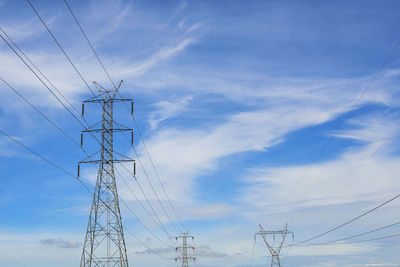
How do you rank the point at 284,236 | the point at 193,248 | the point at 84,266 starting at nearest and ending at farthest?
the point at 84,266
the point at 284,236
the point at 193,248

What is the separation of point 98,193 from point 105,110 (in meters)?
9.25

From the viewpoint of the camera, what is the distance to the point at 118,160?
44688 mm

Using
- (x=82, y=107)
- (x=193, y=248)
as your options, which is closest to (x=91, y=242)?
(x=82, y=107)

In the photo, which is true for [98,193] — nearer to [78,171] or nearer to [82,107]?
[78,171]

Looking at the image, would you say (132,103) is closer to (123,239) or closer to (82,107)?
(82,107)

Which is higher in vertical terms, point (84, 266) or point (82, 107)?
point (82, 107)

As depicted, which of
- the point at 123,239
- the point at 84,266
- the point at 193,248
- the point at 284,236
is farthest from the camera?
the point at 193,248

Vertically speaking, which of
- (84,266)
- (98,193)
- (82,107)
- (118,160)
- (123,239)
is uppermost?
(82,107)

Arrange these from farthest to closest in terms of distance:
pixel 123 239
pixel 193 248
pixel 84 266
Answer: pixel 193 248, pixel 123 239, pixel 84 266

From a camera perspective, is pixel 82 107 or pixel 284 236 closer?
pixel 82 107

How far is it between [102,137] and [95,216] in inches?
329

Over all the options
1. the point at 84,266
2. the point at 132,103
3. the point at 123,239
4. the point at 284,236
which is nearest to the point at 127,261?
the point at 123,239

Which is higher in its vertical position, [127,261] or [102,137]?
A: [102,137]

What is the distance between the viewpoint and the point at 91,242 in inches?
1613
